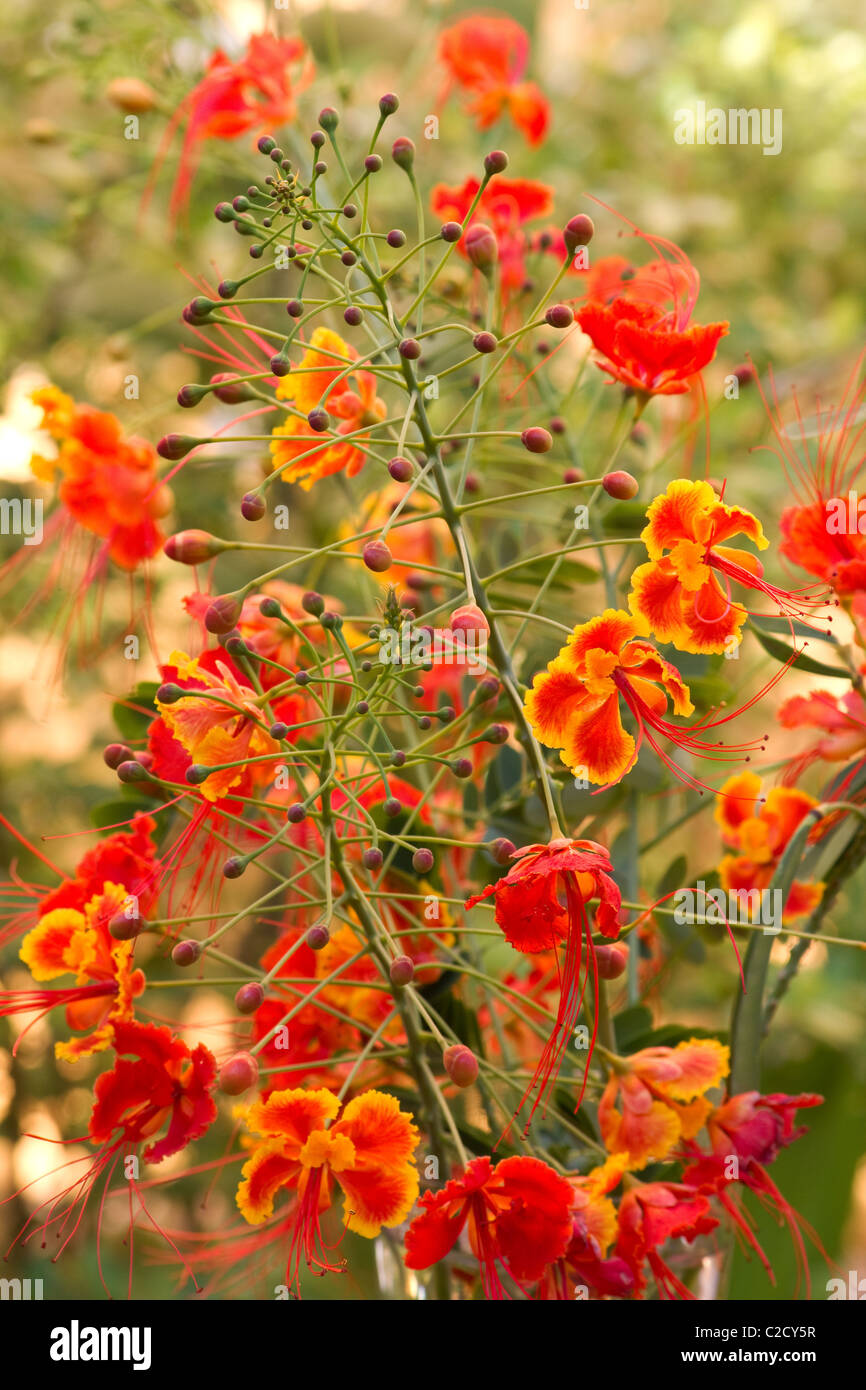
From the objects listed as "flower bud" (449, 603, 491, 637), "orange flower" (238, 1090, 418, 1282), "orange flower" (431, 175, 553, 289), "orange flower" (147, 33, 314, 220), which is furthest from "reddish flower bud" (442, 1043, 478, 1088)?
"orange flower" (147, 33, 314, 220)

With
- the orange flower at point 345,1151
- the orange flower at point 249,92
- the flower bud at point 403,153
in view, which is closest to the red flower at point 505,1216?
the orange flower at point 345,1151

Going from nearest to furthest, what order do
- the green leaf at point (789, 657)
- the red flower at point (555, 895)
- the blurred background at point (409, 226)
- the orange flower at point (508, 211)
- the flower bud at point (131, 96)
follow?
the red flower at point (555, 895) → the green leaf at point (789, 657) → the orange flower at point (508, 211) → the flower bud at point (131, 96) → the blurred background at point (409, 226)

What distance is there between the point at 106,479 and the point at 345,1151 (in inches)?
12.3

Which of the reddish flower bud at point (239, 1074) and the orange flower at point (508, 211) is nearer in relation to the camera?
the reddish flower bud at point (239, 1074)

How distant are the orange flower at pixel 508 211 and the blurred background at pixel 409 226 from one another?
0.79 feet

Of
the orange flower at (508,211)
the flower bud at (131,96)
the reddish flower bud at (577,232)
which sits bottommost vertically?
the reddish flower bud at (577,232)

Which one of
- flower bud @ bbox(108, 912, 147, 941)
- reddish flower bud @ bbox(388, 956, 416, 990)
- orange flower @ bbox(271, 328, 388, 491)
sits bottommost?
reddish flower bud @ bbox(388, 956, 416, 990)

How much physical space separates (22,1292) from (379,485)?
57 centimetres

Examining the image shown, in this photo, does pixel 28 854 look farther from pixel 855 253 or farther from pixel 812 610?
pixel 855 253

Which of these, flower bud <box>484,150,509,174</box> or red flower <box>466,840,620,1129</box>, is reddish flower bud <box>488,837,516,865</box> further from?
flower bud <box>484,150,509,174</box>

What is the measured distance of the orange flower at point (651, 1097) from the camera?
16.2 inches

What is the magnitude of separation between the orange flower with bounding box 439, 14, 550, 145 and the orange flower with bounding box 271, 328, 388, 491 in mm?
267

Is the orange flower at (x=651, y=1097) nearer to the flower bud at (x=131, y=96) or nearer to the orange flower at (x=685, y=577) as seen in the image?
the orange flower at (x=685, y=577)

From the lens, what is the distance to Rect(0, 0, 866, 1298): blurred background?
1.08 metres
